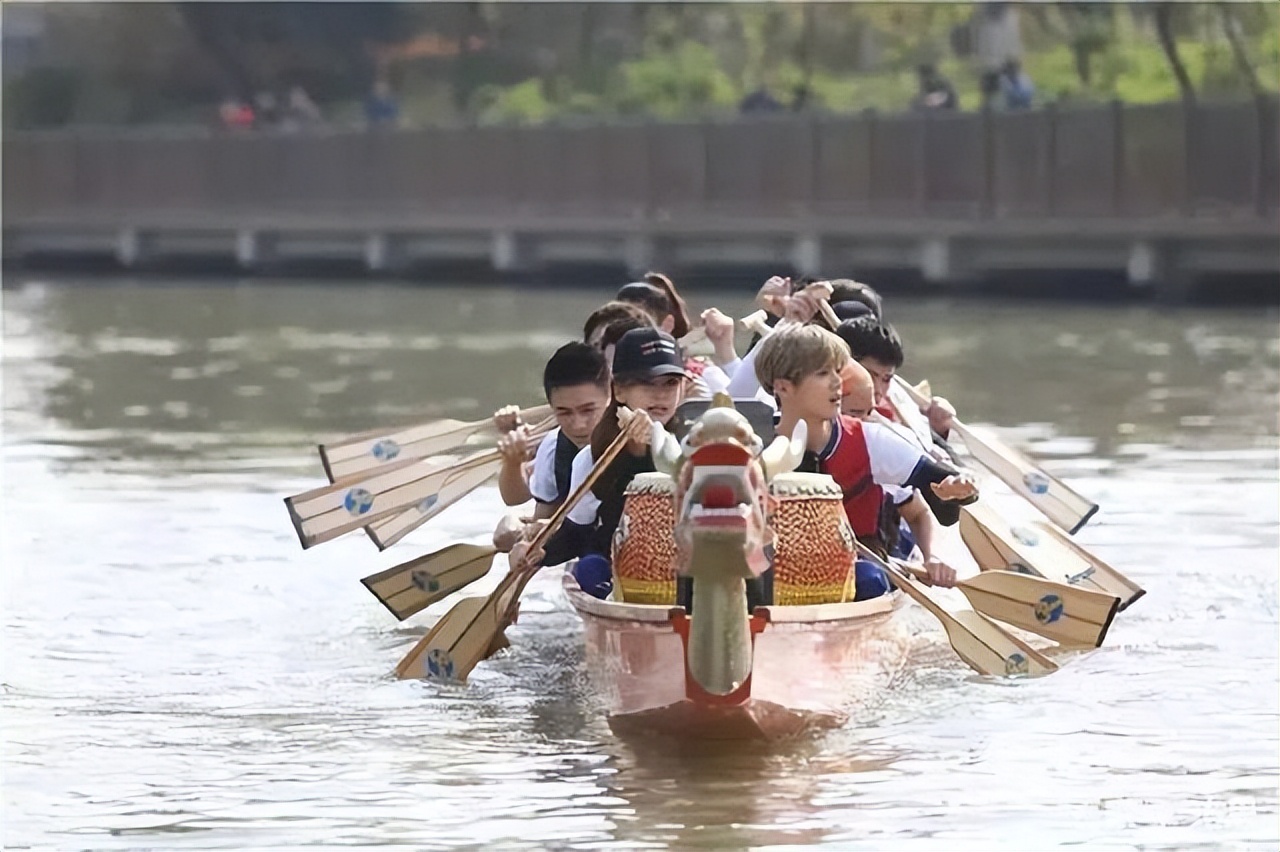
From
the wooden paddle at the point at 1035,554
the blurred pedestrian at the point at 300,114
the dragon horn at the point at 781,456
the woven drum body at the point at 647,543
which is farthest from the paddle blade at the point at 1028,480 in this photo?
the blurred pedestrian at the point at 300,114

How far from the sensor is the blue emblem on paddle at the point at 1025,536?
10914 millimetres

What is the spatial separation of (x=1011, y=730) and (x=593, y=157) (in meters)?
26.9

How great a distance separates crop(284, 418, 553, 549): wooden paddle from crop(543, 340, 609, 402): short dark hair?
163 cm

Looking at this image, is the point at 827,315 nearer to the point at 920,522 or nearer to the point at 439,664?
the point at 920,522

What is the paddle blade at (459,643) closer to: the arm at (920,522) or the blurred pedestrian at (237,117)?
the arm at (920,522)

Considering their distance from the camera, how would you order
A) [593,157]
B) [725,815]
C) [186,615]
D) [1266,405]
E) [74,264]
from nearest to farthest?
[725,815]
[186,615]
[1266,405]
[593,157]
[74,264]

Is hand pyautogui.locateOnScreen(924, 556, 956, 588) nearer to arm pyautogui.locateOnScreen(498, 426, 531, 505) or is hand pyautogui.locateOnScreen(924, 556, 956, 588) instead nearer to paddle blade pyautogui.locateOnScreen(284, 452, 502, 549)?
arm pyautogui.locateOnScreen(498, 426, 531, 505)

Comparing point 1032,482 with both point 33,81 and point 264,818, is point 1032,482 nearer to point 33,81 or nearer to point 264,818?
point 264,818

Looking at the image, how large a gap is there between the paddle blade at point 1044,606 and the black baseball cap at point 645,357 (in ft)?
4.97

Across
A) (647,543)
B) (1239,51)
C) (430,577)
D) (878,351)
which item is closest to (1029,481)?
(878,351)

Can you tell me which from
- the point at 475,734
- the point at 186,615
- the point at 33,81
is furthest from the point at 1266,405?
the point at 33,81

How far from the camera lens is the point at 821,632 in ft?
27.7

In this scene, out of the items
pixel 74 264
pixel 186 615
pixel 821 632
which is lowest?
pixel 74 264

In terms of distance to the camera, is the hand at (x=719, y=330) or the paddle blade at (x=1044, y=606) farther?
the hand at (x=719, y=330)
